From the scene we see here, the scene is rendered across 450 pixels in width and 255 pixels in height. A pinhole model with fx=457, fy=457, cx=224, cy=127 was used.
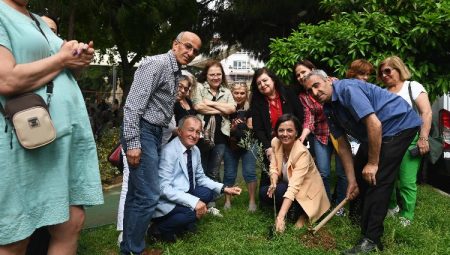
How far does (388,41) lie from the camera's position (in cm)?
497

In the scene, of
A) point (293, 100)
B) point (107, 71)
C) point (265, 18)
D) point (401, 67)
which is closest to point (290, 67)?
point (293, 100)

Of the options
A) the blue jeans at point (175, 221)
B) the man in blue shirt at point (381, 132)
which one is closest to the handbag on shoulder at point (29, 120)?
the blue jeans at point (175, 221)

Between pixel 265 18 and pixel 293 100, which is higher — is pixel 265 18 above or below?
above

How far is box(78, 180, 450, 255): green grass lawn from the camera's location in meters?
3.64

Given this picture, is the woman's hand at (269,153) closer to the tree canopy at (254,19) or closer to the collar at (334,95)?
the collar at (334,95)

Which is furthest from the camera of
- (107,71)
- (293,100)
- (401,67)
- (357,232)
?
(107,71)

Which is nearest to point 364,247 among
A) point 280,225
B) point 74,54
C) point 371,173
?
point 371,173

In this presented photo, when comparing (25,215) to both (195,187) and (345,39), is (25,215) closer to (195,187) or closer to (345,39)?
(195,187)

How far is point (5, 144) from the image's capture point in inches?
75.7

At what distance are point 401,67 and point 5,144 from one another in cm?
358

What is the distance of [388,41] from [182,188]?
9.07 ft

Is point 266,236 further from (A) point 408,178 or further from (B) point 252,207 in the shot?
(A) point 408,178

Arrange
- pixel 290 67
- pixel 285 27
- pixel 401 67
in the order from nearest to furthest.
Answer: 1. pixel 401 67
2. pixel 290 67
3. pixel 285 27

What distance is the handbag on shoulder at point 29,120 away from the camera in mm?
1897
